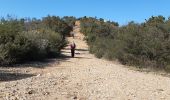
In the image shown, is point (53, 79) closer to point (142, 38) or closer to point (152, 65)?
point (152, 65)

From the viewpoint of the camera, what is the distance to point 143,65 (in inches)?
1441

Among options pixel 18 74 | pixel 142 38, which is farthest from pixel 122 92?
pixel 142 38

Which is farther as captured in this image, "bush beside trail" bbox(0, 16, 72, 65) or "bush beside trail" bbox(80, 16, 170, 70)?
"bush beside trail" bbox(80, 16, 170, 70)

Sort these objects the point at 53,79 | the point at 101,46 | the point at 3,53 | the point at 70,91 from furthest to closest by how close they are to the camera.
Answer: the point at 101,46, the point at 3,53, the point at 53,79, the point at 70,91

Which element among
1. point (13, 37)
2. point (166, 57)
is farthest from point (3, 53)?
point (166, 57)

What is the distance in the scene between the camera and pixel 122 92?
1775 cm

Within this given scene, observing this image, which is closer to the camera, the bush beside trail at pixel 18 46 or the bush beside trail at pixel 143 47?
the bush beside trail at pixel 18 46

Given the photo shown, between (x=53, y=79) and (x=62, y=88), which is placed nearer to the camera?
(x=62, y=88)

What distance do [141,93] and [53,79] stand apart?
4.91m

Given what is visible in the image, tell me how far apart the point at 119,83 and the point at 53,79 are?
3138mm

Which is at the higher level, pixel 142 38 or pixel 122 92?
pixel 142 38

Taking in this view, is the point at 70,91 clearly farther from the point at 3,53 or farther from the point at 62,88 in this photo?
the point at 3,53

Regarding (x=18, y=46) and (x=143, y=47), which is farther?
(x=143, y=47)

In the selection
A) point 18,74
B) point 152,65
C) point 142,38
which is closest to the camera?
point 18,74
